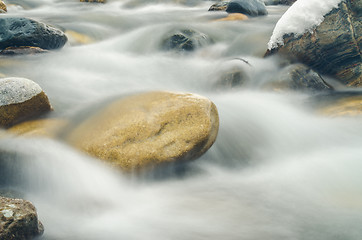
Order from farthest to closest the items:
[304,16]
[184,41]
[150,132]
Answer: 1. [184,41]
2. [304,16]
3. [150,132]

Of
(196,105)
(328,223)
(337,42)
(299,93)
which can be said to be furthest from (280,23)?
(328,223)

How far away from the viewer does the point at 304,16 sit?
5012 millimetres

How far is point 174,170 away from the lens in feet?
10.3

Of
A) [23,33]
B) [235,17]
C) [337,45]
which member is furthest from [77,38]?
[337,45]

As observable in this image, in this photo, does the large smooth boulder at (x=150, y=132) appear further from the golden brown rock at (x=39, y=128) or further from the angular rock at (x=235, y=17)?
the angular rock at (x=235, y=17)

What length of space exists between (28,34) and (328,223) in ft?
19.3

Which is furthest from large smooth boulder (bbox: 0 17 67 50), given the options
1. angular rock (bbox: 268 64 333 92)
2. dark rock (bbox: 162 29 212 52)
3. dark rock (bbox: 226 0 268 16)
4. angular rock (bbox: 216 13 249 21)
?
dark rock (bbox: 226 0 268 16)

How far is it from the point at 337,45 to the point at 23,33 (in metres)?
5.74

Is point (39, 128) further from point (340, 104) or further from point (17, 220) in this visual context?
point (340, 104)

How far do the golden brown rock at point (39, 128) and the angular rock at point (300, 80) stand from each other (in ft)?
11.5

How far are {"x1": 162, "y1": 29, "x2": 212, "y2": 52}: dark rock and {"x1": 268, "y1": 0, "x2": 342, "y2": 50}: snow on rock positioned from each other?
6.15 ft

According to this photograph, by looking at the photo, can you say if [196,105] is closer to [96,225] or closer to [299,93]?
[96,225]

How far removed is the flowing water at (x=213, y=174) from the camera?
241cm

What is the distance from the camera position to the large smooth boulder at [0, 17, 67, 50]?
5.52m
